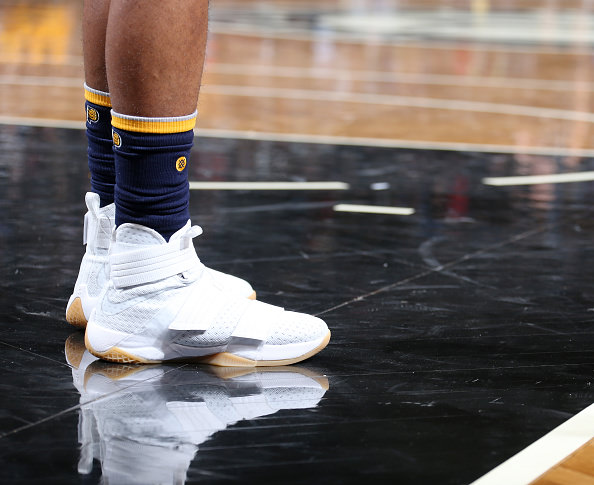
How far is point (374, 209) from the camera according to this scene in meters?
2.48

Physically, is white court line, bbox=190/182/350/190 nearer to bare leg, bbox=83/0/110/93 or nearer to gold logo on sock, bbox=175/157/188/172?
bare leg, bbox=83/0/110/93

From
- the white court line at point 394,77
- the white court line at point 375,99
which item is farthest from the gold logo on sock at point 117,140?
the white court line at point 394,77

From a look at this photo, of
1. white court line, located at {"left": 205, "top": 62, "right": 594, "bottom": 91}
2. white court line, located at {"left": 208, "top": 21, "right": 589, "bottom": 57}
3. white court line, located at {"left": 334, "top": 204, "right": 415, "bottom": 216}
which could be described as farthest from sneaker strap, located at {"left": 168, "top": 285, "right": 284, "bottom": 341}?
white court line, located at {"left": 208, "top": 21, "right": 589, "bottom": 57}

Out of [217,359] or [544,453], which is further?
[217,359]

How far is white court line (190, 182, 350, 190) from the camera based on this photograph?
2709 millimetres

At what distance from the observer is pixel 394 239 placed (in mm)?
2170

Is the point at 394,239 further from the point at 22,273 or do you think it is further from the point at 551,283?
the point at 22,273

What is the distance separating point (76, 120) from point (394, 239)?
1.97 meters

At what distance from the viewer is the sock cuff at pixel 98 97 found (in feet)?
5.03

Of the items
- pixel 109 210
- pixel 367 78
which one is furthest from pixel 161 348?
pixel 367 78

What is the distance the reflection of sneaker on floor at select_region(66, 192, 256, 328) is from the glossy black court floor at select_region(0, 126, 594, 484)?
3cm

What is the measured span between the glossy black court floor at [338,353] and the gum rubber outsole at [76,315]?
0.04 ft

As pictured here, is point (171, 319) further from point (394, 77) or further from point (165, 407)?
point (394, 77)

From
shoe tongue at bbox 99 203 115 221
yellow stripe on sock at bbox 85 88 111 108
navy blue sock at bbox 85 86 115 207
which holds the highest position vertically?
yellow stripe on sock at bbox 85 88 111 108
